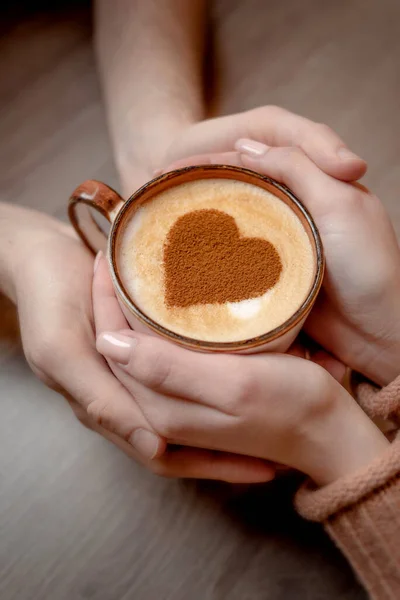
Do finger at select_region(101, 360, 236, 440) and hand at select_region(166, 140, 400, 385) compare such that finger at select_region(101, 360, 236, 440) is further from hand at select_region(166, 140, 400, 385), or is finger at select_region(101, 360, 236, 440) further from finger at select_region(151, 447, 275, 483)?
hand at select_region(166, 140, 400, 385)

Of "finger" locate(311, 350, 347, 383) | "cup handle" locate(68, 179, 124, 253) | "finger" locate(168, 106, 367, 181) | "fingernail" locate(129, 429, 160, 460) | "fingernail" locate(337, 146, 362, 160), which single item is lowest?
"finger" locate(311, 350, 347, 383)

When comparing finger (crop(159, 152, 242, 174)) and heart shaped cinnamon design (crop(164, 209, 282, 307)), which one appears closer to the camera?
heart shaped cinnamon design (crop(164, 209, 282, 307))

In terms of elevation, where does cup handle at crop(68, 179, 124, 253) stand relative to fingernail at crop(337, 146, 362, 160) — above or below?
above

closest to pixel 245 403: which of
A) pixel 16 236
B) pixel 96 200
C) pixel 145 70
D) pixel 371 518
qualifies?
pixel 371 518

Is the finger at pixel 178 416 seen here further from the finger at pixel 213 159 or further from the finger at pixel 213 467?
the finger at pixel 213 159

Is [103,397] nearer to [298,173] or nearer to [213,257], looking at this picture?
[213,257]

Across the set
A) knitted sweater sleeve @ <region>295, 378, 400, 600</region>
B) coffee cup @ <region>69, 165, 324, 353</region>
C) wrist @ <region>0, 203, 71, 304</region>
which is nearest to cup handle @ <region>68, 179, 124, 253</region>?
coffee cup @ <region>69, 165, 324, 353</region>

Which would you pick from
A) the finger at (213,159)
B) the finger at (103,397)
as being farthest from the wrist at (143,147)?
the finger at (103,397)

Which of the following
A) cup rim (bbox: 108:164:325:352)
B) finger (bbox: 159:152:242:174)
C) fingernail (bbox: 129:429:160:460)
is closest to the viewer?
cup rim (bbox: 108:164:325:352)
